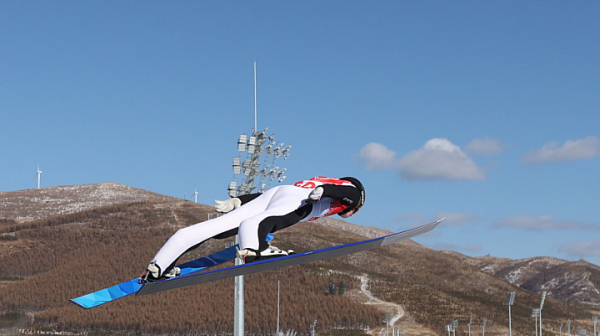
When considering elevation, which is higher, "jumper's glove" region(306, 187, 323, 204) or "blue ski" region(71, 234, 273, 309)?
"jumper's glove" region(306, 187, 323, 204)

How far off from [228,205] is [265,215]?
0.74 meters

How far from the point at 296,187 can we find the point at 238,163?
13778 millimetres

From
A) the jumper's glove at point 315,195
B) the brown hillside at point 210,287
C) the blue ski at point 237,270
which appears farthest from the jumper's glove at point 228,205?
the brown hillside at point 210,287

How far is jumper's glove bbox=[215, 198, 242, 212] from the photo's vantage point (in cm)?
930

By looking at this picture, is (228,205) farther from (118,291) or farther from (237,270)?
(118,291)

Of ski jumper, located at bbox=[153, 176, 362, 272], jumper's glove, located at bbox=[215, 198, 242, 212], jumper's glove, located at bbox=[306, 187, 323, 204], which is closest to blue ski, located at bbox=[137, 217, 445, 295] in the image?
ski jumper, located at bbox=[153, 176, 362, 272]

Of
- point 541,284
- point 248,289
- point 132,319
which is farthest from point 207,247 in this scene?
point 541,284

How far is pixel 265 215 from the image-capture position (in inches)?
346

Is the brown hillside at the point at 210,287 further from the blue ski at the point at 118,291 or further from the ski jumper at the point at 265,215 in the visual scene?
the ski jumper at the point at 265,215

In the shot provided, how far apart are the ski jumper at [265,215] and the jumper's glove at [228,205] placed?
7cm

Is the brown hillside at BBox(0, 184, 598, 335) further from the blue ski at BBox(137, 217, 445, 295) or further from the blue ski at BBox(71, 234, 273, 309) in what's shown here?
the blue ski at BBox(137, 217, 445, 295)

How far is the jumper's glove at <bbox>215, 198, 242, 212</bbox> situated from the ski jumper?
68 mm

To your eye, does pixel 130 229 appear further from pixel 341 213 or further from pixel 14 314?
pixel 341 213

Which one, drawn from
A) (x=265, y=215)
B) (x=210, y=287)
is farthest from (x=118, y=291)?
(x=210, y=287)
